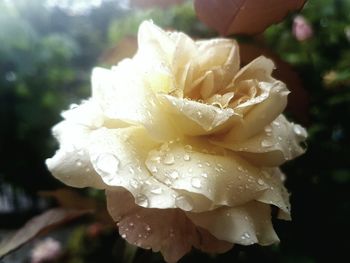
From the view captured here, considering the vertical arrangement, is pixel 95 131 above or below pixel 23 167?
above

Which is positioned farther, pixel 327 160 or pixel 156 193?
pixel 327 160

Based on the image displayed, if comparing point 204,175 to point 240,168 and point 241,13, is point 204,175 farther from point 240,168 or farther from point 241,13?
point 241,13

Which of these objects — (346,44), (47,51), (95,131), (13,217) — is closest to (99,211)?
(95,131)

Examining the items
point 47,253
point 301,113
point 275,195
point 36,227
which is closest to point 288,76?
point 301,113

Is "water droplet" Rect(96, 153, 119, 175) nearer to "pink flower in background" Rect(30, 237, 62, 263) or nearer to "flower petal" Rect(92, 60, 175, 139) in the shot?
"flower petal" Rect(92, 60, 175, 139)

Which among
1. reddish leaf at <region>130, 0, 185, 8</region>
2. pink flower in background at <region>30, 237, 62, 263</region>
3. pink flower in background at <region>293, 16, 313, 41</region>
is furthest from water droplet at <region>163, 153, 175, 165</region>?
pink flower in background at <region>30, 237, 62, 263</region>

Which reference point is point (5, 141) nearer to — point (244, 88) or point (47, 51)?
point (47, 51)

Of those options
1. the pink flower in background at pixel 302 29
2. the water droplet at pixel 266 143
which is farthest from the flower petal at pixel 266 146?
the pink flower in background at pixel 302 29
